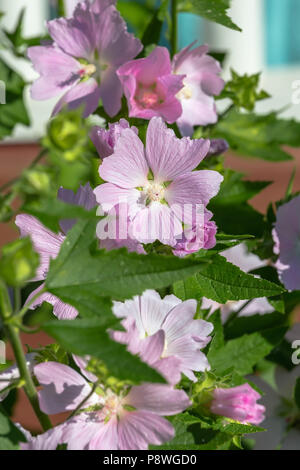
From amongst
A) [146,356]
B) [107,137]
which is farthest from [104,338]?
[107,137]

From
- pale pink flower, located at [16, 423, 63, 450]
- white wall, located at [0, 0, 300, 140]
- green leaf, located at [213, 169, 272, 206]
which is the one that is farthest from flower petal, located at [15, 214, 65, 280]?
white wall, located at [0, 0, 300, 140]

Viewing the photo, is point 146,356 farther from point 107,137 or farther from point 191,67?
point 191,67

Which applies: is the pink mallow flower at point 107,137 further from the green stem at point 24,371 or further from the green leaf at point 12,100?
the green leaf at point 12,100

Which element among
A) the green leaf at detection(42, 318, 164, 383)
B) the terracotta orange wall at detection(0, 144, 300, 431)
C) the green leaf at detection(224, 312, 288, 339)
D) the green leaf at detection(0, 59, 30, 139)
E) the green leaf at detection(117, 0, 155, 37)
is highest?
the green leaf at detection(117, 0, 155, 37)

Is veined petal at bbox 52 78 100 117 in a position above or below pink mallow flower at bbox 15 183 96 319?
above

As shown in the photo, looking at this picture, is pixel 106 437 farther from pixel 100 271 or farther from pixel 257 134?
pixel 257 134

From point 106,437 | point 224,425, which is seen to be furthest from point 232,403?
point 106,437

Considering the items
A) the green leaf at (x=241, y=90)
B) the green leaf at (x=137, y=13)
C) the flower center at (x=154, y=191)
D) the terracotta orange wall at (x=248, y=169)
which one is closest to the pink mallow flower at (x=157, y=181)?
the flower center at (x=154, y=191)

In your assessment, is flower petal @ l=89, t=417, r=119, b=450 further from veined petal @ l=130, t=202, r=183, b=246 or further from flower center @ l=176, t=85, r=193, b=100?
flower center @ l=176, t=85, r=193, b=100
